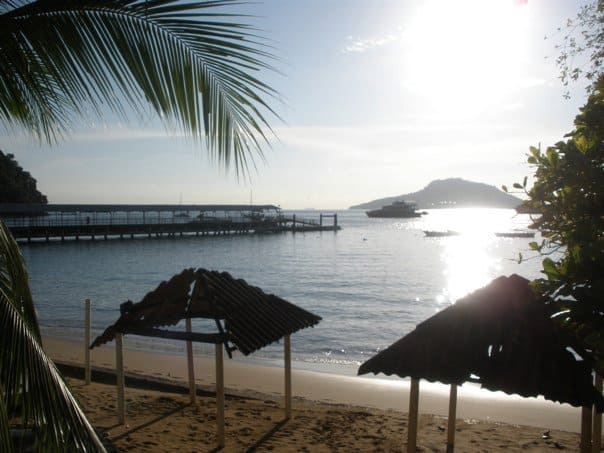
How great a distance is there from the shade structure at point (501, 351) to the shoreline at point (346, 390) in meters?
5.81

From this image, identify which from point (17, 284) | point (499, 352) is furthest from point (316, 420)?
point (17, 284)

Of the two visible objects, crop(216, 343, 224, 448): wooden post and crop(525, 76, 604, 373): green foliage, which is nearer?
crop(525, 76, 604, 373): green foliage

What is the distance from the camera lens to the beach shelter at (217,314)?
263 inches

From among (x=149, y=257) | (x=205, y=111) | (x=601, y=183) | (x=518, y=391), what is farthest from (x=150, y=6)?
Result: (x=149, y=257)

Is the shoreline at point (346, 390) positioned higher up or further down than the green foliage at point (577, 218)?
further down

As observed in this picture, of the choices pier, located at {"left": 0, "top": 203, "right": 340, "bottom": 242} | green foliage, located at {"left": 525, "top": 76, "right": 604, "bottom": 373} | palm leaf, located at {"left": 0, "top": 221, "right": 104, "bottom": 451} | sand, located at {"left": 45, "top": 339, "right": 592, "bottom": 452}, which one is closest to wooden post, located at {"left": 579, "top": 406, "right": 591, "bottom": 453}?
green foliage, located at {"left": 525, "top": 76, "right": 604, "bottom": 373}

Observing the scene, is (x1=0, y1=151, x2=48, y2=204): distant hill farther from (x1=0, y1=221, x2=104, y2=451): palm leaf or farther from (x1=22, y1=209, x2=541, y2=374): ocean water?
(x1=0, y1=221, x2=104, y2=451): palm leaf

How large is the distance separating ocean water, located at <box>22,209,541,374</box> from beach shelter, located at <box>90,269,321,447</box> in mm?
3508

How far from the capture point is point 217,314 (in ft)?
22.1

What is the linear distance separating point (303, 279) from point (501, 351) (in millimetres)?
35203

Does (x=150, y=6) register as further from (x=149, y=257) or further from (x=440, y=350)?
(x=149, y=257)

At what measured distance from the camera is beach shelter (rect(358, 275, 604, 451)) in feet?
14.6

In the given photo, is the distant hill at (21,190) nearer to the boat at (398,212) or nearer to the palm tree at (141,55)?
the palm tree at (141,55)

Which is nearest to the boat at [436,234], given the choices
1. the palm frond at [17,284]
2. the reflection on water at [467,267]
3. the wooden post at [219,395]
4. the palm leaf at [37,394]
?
the reflection on water at [467,267]
